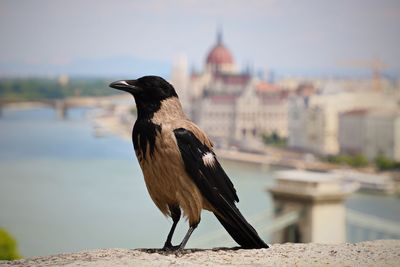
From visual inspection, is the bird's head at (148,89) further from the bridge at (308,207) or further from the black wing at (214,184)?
the bridge at (308,207)

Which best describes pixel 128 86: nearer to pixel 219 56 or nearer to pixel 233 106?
pixel 233 106

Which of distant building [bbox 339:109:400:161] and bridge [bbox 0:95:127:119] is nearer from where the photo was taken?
bridge [bbox 0:95:127:119]

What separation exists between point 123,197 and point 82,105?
1.79 meters

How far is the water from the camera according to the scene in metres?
11.3

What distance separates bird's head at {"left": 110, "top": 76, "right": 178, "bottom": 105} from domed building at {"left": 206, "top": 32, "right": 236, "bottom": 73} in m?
20.8

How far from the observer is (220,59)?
23.3 meters

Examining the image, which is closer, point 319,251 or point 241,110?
point 319,251

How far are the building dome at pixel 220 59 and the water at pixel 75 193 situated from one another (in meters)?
8.50

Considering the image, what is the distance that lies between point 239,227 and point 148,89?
0.45 meters

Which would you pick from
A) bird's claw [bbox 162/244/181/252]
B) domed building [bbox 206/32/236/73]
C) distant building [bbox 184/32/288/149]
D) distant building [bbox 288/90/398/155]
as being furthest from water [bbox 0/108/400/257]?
bird's claw [bbox 162/244/181/252]

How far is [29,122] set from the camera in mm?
12758

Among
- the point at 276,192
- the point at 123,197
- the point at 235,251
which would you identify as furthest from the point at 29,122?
the point at 235,251

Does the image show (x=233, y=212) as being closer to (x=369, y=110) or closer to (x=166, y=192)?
(x=166, y=192)

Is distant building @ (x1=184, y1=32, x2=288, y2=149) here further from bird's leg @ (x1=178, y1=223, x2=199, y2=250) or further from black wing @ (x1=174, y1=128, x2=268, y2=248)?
bird's leg @ (x1=178, y1=223, x2=199, y2=250)
